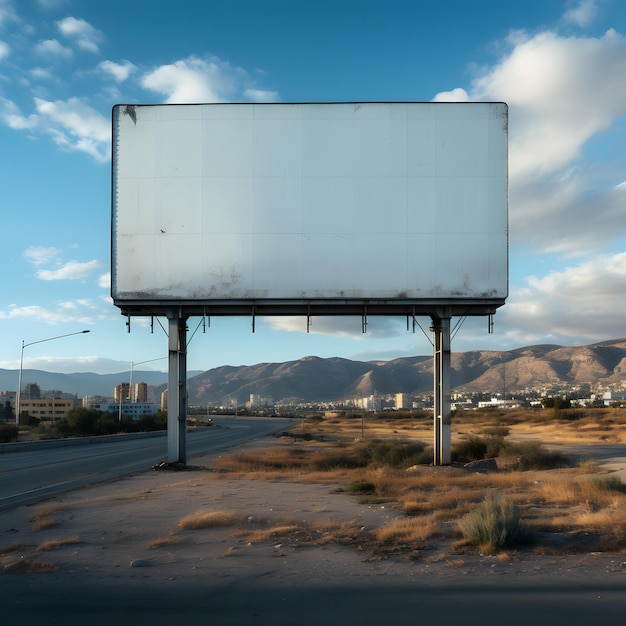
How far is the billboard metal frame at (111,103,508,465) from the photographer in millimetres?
22922

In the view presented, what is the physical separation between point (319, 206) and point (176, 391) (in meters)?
8.82

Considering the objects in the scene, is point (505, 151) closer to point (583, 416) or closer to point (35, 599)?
point (35, 599)

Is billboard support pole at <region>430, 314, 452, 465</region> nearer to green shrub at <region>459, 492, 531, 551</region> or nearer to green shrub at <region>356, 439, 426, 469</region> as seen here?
green shrub at <region>356, 439, 426, 469</region>

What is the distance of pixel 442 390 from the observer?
76.9 feet

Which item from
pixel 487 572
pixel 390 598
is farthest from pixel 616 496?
pixel 390 598

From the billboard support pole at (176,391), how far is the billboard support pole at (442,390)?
9.53 m

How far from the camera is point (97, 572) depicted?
8586 millimetres

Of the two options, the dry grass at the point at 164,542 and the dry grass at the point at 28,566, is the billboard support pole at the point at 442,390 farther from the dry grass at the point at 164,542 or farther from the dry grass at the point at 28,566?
the dry grass at the point at 28,566

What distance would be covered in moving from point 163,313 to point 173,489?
8.37m

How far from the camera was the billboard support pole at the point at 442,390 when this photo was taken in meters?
22.9

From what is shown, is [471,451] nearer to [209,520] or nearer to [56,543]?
[209,520]

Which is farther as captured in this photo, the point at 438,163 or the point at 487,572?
the point at 438,163

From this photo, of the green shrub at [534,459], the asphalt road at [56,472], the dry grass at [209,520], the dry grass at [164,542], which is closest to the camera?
the dry grass at [164,542]

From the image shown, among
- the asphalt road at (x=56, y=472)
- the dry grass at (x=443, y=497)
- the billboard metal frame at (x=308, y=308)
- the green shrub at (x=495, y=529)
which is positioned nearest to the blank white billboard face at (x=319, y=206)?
the billboard metal frame at (x=308, y=308)
